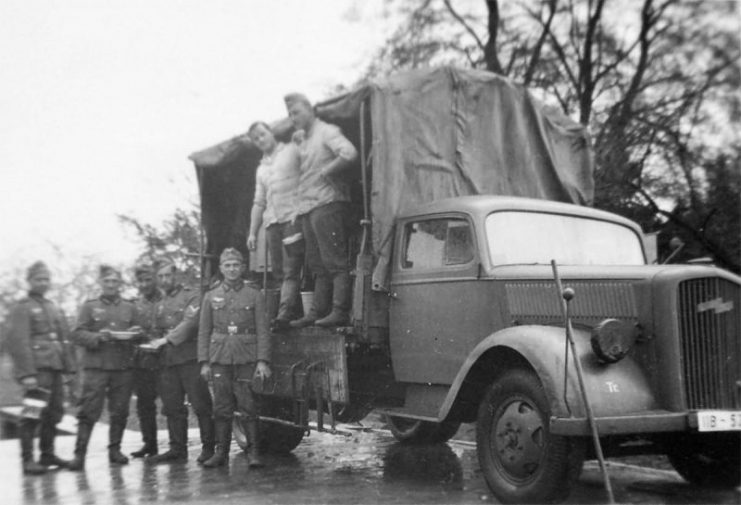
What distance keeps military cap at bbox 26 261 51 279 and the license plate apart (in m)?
5.40

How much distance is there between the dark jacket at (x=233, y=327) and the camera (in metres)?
7.23

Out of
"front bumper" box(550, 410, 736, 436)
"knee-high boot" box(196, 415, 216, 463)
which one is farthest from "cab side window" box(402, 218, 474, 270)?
"knee-high boot" box(196, 415, 216, 463)

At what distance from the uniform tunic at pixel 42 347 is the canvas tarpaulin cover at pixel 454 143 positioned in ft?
9.50

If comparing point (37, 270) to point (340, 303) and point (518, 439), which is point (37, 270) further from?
point (518, 439)

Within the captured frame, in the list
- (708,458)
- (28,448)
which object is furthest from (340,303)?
(28,448)

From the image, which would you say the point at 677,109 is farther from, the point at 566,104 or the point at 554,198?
the point at 554,198

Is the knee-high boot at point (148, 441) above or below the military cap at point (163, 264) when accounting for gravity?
below

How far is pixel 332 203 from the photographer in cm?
688

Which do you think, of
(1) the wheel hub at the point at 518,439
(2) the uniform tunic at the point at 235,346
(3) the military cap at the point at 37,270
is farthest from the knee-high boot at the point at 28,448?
(1) the wheel hub at the point at 518,439

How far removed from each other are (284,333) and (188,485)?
1.54 metres

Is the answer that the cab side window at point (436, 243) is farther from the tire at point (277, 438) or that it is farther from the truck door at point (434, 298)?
the tire at point (277, 438)

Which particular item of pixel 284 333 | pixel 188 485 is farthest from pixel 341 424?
pixel 188 485

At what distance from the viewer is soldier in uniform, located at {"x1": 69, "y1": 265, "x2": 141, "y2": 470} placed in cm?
754

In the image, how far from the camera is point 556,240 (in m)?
6.25
